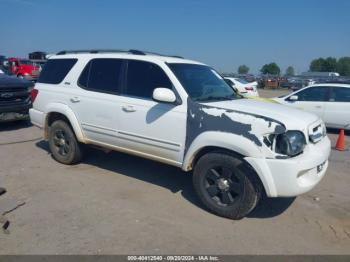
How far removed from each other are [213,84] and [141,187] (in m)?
1.90

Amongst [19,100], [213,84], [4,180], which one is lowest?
[4,180]

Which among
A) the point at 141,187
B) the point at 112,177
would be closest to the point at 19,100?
the point at 112,177

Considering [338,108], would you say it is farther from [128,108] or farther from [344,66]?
[344,66]

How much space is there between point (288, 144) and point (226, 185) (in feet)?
2.94

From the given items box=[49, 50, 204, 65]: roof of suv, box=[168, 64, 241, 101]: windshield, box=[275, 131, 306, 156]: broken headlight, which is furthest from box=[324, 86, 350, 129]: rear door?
box=[275, 131, 306, 156]: broken headlight

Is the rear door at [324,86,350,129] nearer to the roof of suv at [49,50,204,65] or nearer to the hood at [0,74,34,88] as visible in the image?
the roof of suv at [49,50,204,65]

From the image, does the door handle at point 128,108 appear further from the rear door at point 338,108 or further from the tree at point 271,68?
the tree at point 271,68

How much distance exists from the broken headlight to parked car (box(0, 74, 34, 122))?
24.5 ft

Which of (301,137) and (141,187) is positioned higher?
(301,137)

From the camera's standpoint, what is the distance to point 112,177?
5.63 m

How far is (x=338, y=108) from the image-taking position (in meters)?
9.90

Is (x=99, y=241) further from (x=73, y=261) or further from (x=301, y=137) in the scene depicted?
(x=301, y=137)

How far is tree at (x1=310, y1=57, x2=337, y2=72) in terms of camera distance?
348 feet

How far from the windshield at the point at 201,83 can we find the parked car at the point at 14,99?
5833 millimetres
